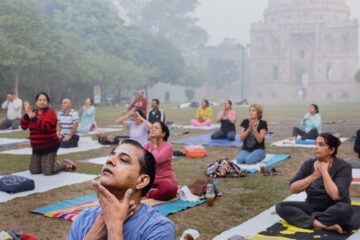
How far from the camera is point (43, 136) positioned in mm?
7633

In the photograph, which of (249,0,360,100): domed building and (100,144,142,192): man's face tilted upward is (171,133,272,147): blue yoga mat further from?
(249,0,360,100): domed building

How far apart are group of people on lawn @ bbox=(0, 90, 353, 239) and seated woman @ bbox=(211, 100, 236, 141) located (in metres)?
0.12

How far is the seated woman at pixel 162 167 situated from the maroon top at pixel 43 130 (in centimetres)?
236

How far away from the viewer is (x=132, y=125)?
9.91 metres

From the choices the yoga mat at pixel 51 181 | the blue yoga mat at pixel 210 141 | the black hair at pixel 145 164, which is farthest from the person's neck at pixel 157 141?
the blue yoga mat at pixel 210 141

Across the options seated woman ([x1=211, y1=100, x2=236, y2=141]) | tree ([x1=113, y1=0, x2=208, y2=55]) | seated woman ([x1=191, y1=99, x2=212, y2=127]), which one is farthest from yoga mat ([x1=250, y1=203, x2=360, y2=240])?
tree ([x1=113, y1=0, x2=208, y2=55])

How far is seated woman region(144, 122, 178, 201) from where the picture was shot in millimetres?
5848

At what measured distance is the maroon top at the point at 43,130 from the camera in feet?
24.5

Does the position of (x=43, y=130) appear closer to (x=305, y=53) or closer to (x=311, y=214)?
(x=311, y=214)

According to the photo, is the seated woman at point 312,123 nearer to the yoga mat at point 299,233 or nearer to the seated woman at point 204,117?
the seated woman at point 204,117

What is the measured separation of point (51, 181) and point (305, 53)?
67497 millimetres

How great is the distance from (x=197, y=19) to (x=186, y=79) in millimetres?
20346

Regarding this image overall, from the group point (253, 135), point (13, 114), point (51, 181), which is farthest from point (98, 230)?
point (13, 114)

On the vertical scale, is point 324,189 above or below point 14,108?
below
